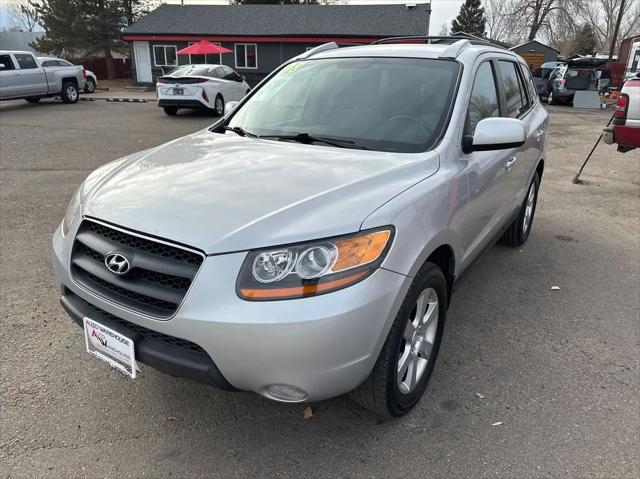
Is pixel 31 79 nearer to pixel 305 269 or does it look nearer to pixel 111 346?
pixel 111 346

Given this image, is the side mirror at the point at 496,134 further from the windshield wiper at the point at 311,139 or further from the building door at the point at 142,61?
the building door at the point at 142,61

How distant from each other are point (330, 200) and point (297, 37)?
1170 inches

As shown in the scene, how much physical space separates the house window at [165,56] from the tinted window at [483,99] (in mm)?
30614

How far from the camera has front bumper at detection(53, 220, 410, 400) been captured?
6.20 ft

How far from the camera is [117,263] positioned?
2.15 metres

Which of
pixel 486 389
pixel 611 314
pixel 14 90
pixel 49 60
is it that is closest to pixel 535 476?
pixel 486 389

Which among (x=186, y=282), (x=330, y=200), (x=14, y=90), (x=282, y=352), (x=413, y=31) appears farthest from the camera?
(x=413, y=31)

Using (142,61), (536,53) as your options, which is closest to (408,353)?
(142,61)

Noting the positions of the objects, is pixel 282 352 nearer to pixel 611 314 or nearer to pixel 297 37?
pixel 611 314

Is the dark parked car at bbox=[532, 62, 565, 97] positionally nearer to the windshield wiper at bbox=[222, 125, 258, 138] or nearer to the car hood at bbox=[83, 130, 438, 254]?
the windshield wiper at bbox=[222, 125, 258, 138]

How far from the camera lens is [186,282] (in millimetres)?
2029

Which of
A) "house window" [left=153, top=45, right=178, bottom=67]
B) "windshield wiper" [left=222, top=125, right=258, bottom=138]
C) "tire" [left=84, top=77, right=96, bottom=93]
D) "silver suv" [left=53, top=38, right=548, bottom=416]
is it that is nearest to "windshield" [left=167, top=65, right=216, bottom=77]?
"tire" [left=84, top=77, right=96, bottom=93]

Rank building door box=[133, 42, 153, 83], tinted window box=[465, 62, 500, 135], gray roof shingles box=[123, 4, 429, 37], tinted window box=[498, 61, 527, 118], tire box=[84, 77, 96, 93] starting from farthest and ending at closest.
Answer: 1. building door box=[133, 42, 153, 83]
2. gray roof shingles box=[123, 4, 429, 37]
3. tire box=[84, 77, 96, 93]
4. tinted window box=[498, 61, 527, 118]
5. tinted window box=[465, 62, 500, 135]

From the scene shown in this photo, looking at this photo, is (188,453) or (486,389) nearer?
(188,453)
